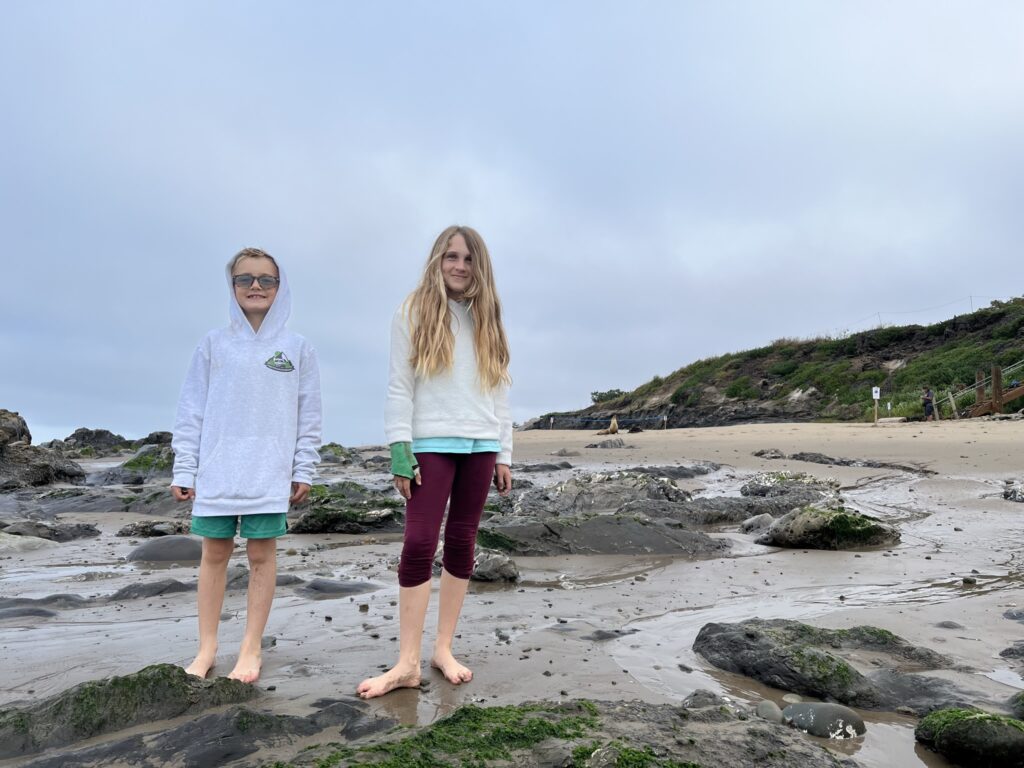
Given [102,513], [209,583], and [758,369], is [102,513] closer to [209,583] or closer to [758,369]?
[209,583]

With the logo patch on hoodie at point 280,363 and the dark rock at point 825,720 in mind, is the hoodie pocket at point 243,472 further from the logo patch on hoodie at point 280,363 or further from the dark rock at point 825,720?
the dark rock at point 825,720

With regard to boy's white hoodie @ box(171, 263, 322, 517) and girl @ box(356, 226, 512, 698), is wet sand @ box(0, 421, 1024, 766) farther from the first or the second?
boy's white hoodie @ box(171, 263, 322, 517)

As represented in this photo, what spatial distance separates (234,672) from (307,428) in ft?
3.84

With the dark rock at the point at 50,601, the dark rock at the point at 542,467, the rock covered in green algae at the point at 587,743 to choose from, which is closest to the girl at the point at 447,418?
the rock covered in green algae at the point at 587,743

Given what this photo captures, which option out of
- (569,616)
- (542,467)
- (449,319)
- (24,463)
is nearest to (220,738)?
(449,319)

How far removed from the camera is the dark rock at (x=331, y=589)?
496 centimetres

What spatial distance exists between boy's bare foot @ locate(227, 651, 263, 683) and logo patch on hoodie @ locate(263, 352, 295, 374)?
1331 mm

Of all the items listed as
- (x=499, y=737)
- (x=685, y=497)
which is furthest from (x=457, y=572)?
(x=685, y=497)

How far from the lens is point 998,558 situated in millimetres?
5891

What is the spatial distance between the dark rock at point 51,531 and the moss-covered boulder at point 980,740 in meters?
8.62

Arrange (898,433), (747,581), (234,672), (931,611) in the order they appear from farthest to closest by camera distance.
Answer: (898,433)
(747,581)
(931,611)
(234,672)

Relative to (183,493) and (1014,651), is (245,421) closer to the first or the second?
(183,493)

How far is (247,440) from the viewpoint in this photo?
3.46 m

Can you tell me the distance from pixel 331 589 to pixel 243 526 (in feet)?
6.04
